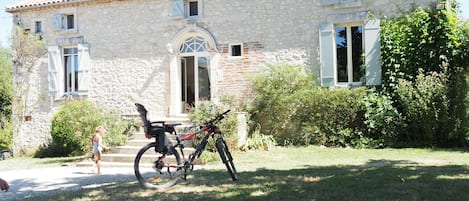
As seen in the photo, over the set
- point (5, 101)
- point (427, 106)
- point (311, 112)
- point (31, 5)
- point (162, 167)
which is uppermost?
point (31, 5)

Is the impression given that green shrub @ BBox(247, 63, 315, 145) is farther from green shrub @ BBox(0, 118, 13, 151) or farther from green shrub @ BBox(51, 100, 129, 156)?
green shrub @ BBox(0, 118, 13, 151)

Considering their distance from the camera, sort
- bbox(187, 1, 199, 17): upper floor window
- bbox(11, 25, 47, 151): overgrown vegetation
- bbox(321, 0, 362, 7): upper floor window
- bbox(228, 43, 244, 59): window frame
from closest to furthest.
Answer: bbox(321, 0, 362, 7): upper floor window, bbox(228, 43, 244, 59): window frame, bbox(187, 1, 199, 17): upper floor window, bbox(11, 25, 47, 151): overgrown vegetation

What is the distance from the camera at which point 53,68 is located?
14320mm

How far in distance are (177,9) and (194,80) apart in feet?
7.02

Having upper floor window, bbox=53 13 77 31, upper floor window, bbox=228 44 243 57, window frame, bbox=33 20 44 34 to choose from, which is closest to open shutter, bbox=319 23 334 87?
upper floor window, bbox=228 44 243 57

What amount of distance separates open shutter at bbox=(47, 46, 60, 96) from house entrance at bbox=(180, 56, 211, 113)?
4.20m

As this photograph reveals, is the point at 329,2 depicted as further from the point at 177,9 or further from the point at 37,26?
the point at 37,26

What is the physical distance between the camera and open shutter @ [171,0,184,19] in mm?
13047

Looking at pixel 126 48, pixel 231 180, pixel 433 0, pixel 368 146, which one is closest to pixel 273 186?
pixel 231 180

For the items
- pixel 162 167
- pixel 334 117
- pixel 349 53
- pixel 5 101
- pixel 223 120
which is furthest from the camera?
pixel 5 101

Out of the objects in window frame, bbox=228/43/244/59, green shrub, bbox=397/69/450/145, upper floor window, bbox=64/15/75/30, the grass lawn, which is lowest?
the grass lawn

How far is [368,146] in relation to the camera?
10625mm

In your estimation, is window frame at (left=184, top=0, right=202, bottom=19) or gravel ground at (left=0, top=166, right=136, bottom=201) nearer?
gravel ground at (left=0, top=166, right=136, bottom=201)

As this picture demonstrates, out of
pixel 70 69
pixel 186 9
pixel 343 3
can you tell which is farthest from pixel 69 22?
pixel 343 3
